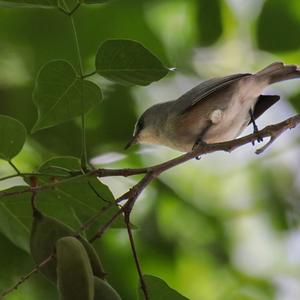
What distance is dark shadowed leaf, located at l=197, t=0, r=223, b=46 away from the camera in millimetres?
3135

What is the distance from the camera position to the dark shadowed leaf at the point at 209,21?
3.13m

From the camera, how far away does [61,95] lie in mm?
1699

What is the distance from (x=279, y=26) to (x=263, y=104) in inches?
21.2

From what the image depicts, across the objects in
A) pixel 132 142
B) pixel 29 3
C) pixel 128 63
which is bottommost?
pixel 132 142

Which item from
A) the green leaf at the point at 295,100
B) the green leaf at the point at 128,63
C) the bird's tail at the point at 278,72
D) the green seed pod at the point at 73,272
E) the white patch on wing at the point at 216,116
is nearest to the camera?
the green seed pod at the point at 73,272

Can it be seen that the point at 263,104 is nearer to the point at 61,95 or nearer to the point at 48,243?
the point at 61,95

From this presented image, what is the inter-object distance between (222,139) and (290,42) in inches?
29.0

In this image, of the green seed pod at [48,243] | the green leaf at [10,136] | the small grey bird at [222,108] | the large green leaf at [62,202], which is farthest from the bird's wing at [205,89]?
the green seed pod at [48,243]

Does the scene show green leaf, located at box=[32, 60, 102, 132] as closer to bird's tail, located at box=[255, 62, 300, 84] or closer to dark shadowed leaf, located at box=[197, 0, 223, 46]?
bird's tail, located at box=[255, 62, 300, 84]

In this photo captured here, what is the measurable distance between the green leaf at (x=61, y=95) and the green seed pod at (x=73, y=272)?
16.0 inches

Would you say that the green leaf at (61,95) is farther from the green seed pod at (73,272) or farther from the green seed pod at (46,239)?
the green seed pod at (73,272)

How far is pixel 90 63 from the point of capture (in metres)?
3.04

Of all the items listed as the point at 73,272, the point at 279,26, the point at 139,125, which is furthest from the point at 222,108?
the point at 73,272

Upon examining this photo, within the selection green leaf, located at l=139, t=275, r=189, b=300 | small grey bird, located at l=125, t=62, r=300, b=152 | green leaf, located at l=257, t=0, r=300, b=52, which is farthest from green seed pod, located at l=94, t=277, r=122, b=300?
green leaf, located at l=257, t=0, r=300, b=52
